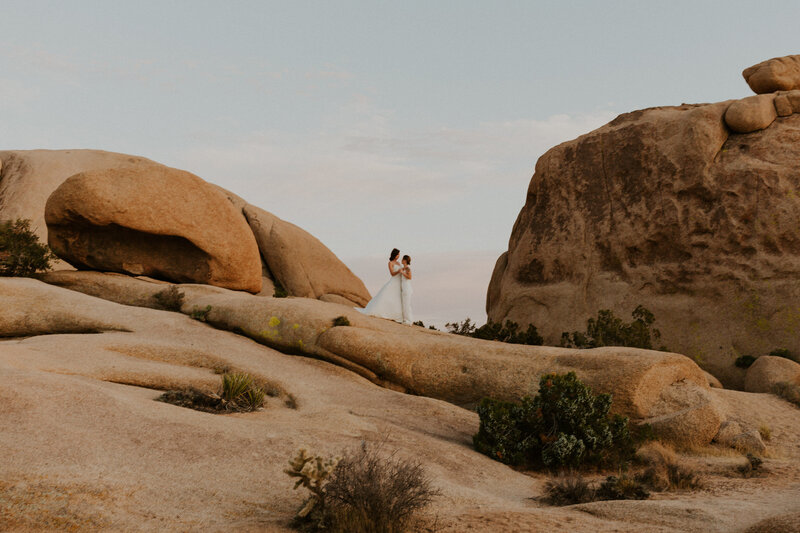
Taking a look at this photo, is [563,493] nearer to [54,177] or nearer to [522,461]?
[522,461]

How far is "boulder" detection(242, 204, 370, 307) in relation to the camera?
36.0 meters

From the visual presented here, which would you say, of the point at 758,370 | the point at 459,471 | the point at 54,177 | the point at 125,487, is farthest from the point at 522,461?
the point at 54,177

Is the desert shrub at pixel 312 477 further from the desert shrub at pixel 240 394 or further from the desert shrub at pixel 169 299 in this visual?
the desert shrub at pixel 169 299

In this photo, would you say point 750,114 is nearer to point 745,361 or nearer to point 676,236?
point 676,236

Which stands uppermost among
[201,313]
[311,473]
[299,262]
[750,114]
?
[750,114]

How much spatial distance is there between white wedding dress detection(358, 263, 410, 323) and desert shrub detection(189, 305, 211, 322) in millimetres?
5274

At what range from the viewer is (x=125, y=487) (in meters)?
7.58

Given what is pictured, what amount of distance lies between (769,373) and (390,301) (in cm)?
1229

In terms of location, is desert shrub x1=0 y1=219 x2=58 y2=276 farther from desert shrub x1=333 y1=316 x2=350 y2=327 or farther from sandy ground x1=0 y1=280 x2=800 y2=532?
desert shrub x1=333 y1=316 x2=350 y2=327

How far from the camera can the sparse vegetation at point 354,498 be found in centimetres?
695

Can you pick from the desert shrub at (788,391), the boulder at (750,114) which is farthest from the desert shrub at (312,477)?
the boulder at (750,114)

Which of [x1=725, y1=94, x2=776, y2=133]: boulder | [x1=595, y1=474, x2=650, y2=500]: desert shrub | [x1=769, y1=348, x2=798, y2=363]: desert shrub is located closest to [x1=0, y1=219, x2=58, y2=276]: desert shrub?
[x1=595, y1=474, x2=650, y2=500]: desert shrub

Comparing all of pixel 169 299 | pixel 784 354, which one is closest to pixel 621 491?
pixel 169 299

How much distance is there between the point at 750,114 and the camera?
85.7 ft
